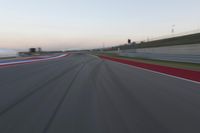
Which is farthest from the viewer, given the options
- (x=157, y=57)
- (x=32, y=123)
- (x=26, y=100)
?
(x=157, y=57)

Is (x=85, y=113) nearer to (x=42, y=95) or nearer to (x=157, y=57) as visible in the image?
(x=42, y=95)

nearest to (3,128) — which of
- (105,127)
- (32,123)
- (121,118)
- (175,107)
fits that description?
(32,123)

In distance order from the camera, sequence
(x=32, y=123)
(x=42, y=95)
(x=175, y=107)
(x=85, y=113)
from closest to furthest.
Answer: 1. (x=32, y=123)
2. (x=85, y=113)
3. (x=175, y=107)
4. (x=42, y=95)

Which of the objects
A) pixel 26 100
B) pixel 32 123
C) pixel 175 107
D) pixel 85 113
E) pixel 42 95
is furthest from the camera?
pixel 42 95

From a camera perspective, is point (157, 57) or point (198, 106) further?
point (157, 57)

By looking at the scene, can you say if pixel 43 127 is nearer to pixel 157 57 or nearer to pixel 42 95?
pixel 42 95

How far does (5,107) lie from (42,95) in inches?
55.0

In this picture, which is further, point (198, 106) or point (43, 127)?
point (198, 106)

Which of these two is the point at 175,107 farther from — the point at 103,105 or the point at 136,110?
the point at 103,105

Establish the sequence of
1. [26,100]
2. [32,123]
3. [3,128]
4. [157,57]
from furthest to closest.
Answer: [157,57] < [26,100] < [32,123] < [3,128]

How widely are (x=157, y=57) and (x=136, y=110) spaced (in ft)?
78.3

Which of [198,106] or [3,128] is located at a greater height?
[3,128]

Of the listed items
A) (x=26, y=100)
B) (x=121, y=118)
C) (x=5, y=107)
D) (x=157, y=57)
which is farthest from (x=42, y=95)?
(x=157, y=57)

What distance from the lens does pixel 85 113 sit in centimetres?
394
